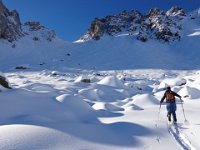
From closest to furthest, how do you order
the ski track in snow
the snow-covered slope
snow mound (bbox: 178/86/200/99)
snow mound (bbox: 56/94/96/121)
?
the ski track in snow, snow mound (bbox: 56/94/96/121), snow mound (bbox: 178/86/200/99), the snow-covered slope

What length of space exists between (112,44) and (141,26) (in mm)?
14193

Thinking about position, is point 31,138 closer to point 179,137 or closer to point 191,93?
point 179,137

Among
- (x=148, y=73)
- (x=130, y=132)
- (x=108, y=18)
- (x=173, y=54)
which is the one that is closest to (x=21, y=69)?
(x=148, y=73)

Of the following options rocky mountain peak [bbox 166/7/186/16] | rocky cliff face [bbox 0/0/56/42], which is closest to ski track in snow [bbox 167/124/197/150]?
rocky cliff face [bbox 0/0/56/42]

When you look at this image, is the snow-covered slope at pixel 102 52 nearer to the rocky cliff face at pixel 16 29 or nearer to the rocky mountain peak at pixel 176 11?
the rocky cliff face at pixel 16 29

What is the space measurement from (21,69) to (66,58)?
1408cm

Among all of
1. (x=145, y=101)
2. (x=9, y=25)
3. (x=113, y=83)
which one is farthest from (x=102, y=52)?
(x=145, y=101)

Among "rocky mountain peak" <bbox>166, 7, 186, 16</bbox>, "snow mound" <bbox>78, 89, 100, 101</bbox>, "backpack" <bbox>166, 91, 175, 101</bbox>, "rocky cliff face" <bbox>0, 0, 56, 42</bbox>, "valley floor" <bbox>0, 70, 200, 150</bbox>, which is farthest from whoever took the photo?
"rocky mountain peak" <bbox>166, 7, 186, 16</bbox>

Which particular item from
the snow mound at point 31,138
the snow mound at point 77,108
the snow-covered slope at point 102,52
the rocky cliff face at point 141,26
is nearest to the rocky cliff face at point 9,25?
the snow-covered slope at point 102,52

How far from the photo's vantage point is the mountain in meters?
63.3

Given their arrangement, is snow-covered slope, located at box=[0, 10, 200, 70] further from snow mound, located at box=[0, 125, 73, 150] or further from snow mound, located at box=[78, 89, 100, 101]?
snow mound, located at box=[0, 125, 73, 150]

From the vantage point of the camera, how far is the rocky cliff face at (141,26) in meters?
80.2

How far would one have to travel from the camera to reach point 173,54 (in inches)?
2820

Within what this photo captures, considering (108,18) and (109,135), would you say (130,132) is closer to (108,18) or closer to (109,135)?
(109,135)
